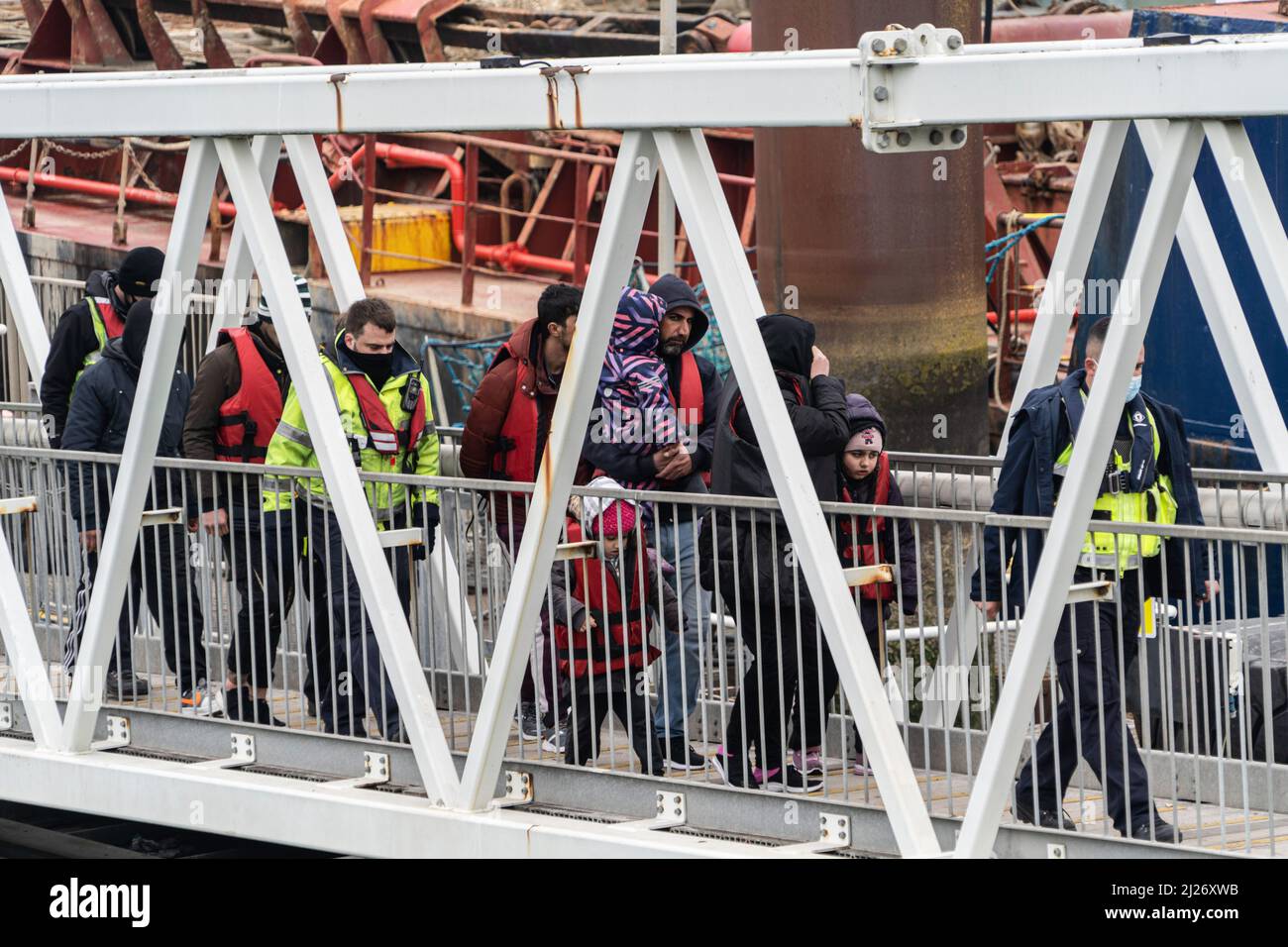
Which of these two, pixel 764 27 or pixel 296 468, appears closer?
pixel 296 468

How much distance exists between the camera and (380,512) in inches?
275

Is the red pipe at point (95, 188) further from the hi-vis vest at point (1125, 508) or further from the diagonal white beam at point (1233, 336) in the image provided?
the hi-vis vest at point (1125, 508)

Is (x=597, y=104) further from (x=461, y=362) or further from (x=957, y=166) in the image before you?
(x=461, y=362)

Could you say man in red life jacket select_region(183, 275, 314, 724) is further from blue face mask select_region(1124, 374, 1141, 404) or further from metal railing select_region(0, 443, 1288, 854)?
blue face mask select_region(1124, 374, 1141, 404)

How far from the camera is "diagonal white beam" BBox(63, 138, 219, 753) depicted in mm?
6840

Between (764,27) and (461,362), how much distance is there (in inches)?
227

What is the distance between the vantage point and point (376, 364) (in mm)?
7156

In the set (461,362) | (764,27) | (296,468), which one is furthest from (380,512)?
(461,362)

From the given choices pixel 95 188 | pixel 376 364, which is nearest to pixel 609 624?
pixel 376 364

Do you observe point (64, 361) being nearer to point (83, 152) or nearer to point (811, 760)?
point (811, 760)

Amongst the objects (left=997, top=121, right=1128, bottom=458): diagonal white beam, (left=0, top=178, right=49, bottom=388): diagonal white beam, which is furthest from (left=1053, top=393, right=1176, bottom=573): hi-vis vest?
(left=0, top=178, right=49, bottom=388): diagonal white beam

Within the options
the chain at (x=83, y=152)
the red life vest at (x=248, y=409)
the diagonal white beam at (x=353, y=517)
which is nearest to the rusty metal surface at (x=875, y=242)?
A: the red life vest at (x=248, y=409)

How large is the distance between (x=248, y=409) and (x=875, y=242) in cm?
418

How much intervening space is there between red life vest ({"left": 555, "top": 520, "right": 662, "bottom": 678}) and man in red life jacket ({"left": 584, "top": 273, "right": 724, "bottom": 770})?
11 cm
